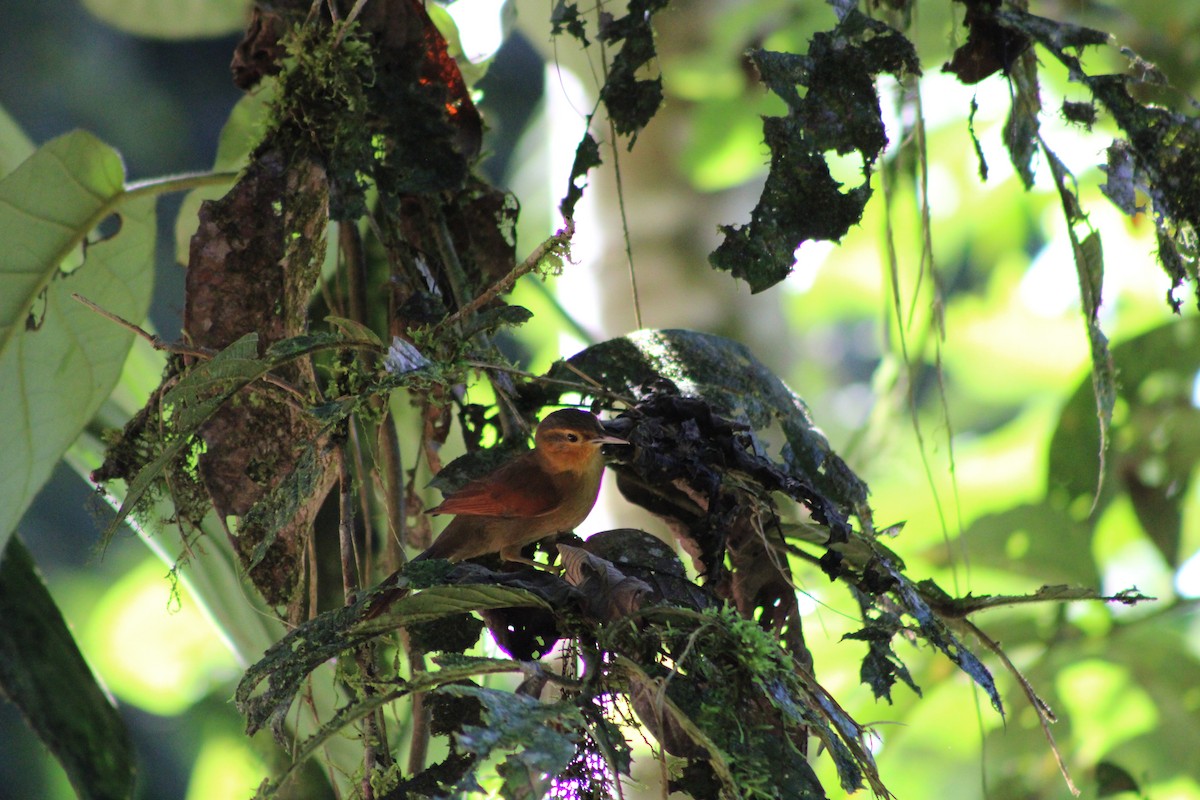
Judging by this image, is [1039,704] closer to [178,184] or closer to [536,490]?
[536,490]

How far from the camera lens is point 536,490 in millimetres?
944

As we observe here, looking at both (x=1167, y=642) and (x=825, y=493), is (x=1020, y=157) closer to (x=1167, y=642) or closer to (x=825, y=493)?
(x=825, y=493)

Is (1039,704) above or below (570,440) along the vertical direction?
below

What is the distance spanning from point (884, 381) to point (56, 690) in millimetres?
1307

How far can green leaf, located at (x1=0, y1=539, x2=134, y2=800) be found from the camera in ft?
3.61

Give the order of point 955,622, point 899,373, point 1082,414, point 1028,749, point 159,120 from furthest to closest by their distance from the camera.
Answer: point 159,120, point 1028,749, point 1082,414, point 899,373, point 955,622

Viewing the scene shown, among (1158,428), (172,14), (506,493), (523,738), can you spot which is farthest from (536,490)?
(1158,428)

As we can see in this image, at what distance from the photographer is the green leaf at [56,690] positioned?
1.10m

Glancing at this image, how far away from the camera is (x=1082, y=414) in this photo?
65.8 inches

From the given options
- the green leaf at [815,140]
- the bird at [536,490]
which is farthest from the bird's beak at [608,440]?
the green leaf at [815,140]

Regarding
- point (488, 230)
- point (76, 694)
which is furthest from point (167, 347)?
point (76, 694)

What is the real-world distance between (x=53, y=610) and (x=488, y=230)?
Result: 2.15ft

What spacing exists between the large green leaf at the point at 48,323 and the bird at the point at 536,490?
455mm

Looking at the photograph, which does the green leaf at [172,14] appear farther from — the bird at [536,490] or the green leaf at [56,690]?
the bird at [536,490]
